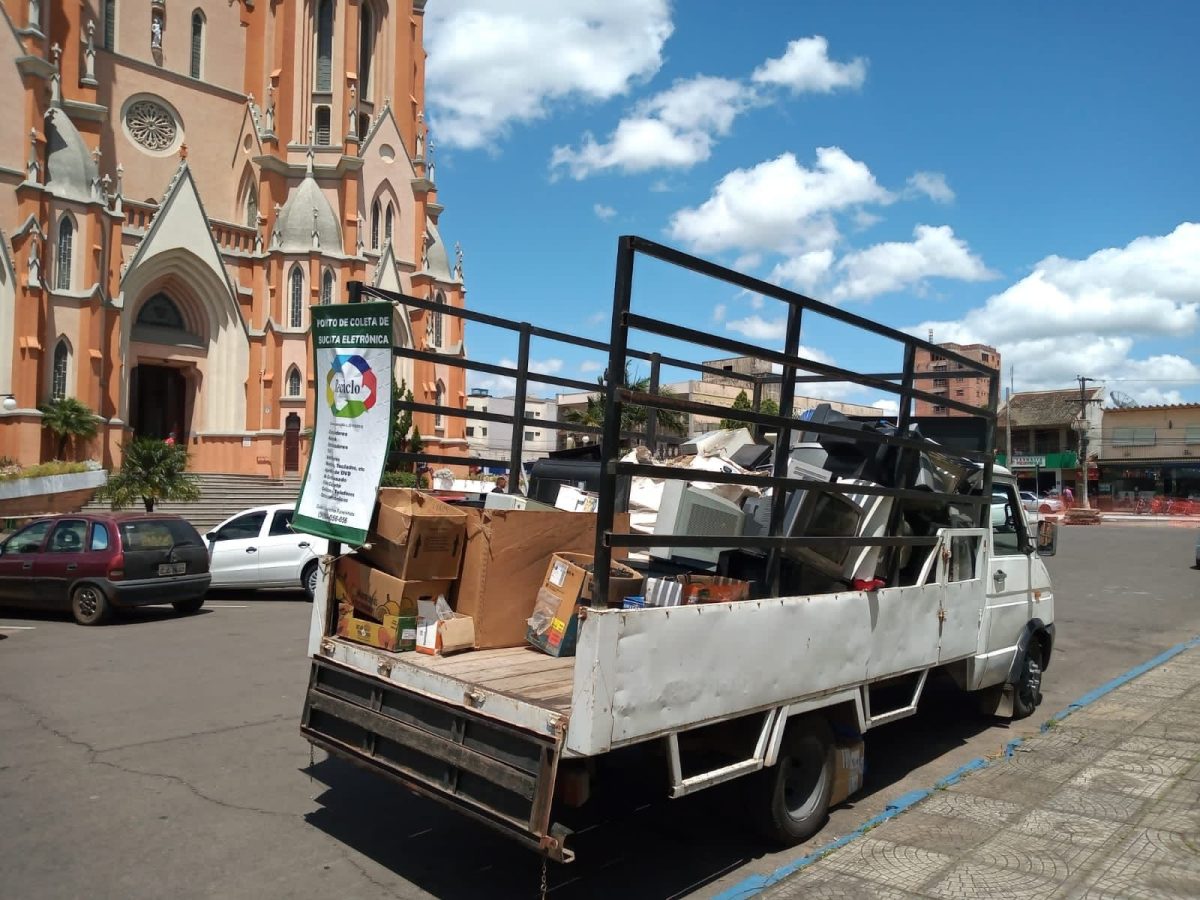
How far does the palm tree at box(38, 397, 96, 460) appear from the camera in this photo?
2917 cm

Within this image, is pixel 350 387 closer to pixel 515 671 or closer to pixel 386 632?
pixel 386 632

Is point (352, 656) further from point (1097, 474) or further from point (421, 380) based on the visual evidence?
point (1097, 474)

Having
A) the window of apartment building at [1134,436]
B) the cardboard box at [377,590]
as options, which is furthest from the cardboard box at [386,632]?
the window of apartment building at [1134,436]

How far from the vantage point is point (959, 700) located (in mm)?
8570

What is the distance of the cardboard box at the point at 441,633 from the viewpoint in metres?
4.93

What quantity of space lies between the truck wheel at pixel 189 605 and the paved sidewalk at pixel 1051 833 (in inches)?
418

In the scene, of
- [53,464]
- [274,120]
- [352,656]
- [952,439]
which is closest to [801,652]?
[352,656]

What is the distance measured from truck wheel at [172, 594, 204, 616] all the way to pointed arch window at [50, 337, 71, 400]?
67.0 feet

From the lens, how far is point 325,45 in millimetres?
39688

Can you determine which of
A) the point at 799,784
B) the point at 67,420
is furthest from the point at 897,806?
the point at 67,420

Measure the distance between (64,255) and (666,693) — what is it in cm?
3290

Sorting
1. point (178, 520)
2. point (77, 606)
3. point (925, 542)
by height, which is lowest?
point (77, 606)

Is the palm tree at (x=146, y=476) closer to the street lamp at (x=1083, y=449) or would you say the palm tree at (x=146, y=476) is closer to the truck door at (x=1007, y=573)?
the truck door at (x=1007, y=573)

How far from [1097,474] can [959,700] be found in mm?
63810
